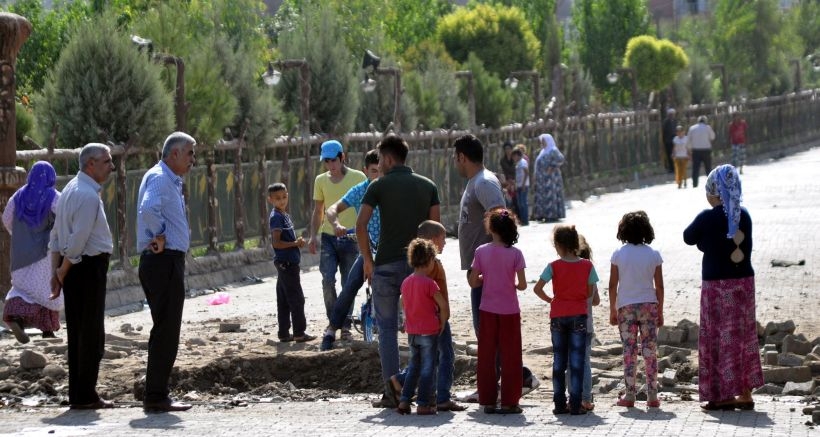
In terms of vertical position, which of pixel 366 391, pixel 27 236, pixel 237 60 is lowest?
pixel 366 391

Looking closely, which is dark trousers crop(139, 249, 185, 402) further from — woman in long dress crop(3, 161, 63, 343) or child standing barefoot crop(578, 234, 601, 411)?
woman in long dress crop(3, 161, 63, 343)

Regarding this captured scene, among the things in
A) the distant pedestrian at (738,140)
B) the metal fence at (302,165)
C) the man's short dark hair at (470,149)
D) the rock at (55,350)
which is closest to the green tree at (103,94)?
the metal fence at (302,165)

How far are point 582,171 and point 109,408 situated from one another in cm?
2987

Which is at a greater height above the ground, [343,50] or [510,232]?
[343,50]

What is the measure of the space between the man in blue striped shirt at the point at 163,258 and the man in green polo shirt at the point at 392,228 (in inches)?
41.7

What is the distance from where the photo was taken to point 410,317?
31.3 feet

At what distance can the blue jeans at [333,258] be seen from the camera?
43.1 feet

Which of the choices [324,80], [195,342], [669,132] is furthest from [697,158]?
[195,342]

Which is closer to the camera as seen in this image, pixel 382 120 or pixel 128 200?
pixel 128 200

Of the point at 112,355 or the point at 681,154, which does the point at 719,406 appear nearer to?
the point at 112,355

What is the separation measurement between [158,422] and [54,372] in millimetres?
2282

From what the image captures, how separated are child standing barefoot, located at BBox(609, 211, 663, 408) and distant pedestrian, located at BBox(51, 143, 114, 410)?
2983 millimetres

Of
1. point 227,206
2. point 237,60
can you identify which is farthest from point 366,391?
point 237,60

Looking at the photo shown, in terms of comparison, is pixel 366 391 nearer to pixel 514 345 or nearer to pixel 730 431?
pixel 514 345
